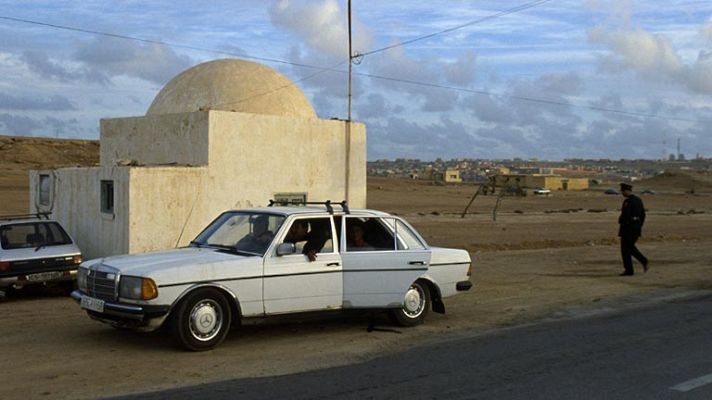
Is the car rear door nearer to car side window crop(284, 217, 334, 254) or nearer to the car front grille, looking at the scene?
car side window crop(284, 217, 334, 254)

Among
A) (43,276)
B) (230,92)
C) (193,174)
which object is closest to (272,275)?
(43,276)

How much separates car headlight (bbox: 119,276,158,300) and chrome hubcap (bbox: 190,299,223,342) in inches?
20.6

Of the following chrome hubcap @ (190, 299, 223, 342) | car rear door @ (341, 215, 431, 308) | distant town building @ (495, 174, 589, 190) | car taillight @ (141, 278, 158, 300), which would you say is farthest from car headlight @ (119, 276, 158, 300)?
distant town building @ (495, 174, 589, 190)

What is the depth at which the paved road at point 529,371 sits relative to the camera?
7.00 m

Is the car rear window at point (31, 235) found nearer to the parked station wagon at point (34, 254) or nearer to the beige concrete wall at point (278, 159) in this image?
the parked station wagon at point (34, 254)

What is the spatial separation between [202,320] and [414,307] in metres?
3.00

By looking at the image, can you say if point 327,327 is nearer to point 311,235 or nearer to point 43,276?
point 311,235

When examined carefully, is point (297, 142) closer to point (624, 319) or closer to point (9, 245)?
point (9, 245)

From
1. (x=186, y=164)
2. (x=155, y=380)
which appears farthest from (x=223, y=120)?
(x=155, y=380)

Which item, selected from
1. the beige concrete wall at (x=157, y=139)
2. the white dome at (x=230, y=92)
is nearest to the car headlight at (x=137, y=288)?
the beige concrete wall at (x=157, y=139)

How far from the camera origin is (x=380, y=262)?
10.0 meters

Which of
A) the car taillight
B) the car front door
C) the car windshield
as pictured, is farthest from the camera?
the car windshield

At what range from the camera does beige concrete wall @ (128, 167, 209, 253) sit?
1483 cm

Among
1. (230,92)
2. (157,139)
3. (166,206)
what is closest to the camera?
(166,206)
